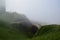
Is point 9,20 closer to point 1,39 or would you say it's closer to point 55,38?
point 1,39

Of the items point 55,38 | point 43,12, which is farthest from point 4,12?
point 55,38

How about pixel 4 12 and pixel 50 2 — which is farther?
pixel 50 2

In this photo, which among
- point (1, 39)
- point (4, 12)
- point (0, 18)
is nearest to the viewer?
point (1, 39)

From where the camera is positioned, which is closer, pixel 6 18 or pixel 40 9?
pixel 6 18

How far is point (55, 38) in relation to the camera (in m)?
0.65

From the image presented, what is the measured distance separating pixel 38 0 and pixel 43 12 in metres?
0.13

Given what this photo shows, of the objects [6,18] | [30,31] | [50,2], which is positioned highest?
[50,2]

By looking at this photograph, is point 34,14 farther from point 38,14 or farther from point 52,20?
point 52,20

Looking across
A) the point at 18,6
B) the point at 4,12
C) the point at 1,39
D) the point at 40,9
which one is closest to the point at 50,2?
the point at 40,9

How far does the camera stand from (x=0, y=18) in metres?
0.84

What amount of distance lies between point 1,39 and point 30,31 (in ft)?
0.98

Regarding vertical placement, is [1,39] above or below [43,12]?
below

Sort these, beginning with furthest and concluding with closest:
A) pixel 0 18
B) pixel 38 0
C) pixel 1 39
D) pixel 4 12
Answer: pixel 38 0, pixel 4 12, pixel 0 18, pixel 1 39

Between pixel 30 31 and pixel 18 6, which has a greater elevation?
pixel 18 6
